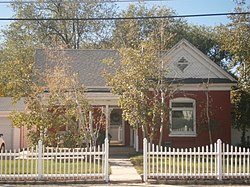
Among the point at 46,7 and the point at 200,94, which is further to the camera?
the point at 46,7

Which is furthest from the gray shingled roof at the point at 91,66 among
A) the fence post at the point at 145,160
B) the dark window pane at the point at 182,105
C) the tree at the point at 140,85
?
the fence post at the point at 145,160

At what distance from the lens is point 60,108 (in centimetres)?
1798

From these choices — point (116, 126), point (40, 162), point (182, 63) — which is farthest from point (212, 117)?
point (40, 162)

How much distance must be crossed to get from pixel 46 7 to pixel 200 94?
2905cm

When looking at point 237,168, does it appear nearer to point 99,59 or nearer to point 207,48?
point 99,59

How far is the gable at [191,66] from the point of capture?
73.2 feet

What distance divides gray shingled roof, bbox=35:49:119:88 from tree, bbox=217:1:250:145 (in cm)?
716

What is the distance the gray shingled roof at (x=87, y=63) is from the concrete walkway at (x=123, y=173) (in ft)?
23.9

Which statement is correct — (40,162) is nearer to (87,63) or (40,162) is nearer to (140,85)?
(140,85)

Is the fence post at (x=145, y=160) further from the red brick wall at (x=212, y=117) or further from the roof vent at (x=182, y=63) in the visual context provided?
the roof vent at (x=182, y=63)

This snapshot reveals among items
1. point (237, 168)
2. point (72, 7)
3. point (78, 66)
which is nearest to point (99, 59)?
point (78, 66)

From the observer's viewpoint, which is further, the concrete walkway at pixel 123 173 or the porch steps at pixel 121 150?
the porch steps at pixel 121 150

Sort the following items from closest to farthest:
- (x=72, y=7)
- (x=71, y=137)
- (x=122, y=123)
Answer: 1. (x=71, y=137)
2. (x=122, y=123)
3. (x=72, y=7)

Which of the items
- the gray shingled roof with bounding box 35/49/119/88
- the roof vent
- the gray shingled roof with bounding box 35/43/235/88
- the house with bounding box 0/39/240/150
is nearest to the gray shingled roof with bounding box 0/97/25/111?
the gray shingled roof with bounding box 35/49/119/88
